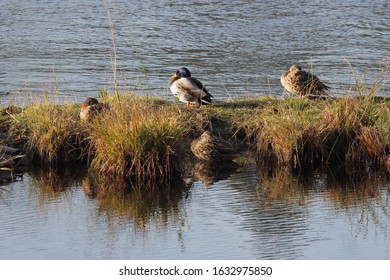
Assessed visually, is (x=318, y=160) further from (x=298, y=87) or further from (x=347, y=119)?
(x=298, y=87)

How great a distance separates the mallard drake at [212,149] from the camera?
38.1 ft

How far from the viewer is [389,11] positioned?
925 inches

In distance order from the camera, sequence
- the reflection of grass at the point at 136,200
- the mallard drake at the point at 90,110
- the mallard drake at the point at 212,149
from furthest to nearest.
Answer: the mallard drake at the point at 90,110
the mallard drake at the point at 212,149
the reflection of grass at the point at 136,200

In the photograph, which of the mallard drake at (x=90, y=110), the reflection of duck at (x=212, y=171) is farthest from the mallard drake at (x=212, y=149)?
the mallard drake at (x=90, y=110)

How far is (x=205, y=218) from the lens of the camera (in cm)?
966

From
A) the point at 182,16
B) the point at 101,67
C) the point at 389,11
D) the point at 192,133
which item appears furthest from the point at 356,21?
the point at 192,133

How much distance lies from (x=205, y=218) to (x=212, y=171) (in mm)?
1982

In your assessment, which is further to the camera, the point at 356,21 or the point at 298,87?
the point at 356,21

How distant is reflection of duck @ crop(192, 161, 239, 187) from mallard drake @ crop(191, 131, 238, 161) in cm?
8

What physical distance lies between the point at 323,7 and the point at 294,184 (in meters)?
13.8

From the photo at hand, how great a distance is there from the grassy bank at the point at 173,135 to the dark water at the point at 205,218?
0.98 feet

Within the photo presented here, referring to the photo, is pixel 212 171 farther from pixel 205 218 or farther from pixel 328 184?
pixel 205 218

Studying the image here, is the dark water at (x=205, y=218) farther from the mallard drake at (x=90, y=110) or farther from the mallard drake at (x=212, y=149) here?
the mallard drake at (x=90, y=110)

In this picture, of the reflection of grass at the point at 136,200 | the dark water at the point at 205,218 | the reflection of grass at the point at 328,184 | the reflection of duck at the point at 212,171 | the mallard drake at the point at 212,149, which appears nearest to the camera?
the dark water at the point at 205,218
